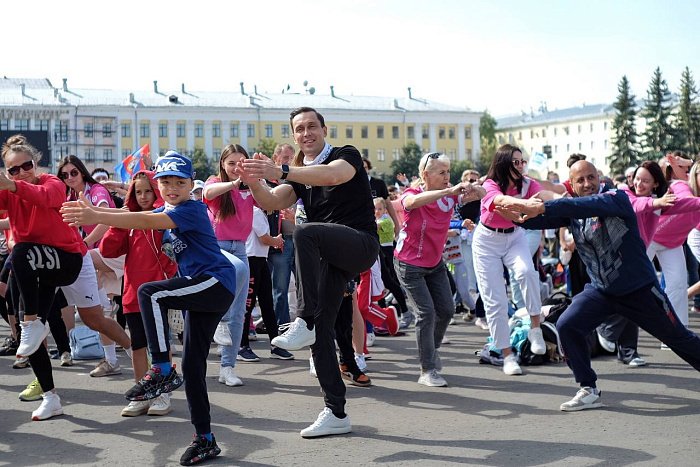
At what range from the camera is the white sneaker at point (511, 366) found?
9031mm

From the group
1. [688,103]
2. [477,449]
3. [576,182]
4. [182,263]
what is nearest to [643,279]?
[576,182]

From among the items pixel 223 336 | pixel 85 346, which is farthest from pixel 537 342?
pixel 85 346

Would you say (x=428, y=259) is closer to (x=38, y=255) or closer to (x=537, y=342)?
(x=537, y=342)

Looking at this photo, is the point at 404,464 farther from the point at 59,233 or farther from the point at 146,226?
the point at 59,233

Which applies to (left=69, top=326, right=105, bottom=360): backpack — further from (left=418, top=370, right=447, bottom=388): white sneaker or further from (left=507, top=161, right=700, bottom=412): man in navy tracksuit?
(left=507, top=161, right=700, bottom=412): man in navy tracksuit

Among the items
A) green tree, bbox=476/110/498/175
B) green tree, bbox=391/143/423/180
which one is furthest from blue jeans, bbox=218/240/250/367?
green tree, bbox=476/110/498/175

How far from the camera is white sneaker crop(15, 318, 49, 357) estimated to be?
7.14 metres

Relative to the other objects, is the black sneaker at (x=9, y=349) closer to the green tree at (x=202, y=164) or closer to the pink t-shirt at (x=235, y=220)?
the pink t-shirt at (x=235, y=220)

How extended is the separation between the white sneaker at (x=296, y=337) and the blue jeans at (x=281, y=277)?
4828 millimetres

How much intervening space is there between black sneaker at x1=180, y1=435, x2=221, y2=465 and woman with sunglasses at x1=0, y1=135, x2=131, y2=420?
6.28 ft

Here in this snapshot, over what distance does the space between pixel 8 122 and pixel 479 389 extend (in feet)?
417

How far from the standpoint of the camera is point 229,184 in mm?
8234

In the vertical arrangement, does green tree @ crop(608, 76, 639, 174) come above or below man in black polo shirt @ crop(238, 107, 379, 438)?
above

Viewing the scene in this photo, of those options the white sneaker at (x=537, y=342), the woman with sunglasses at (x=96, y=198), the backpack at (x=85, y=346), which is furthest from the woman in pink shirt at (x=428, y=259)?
the backpack at (x=85, y=346)
